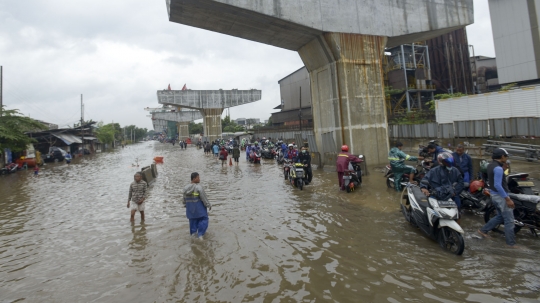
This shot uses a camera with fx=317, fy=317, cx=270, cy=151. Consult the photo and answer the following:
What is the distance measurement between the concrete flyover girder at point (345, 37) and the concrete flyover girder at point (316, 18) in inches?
1.6

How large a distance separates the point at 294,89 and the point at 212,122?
48.7 feet

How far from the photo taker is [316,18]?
13508 millimetres

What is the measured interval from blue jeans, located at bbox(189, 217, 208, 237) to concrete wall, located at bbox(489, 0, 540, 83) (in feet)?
107

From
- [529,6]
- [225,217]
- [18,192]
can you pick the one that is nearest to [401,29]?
[225,217]

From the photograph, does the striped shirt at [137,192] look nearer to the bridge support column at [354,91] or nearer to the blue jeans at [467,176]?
the blue jeans at [467,176]

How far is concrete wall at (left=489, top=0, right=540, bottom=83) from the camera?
87.5 feet

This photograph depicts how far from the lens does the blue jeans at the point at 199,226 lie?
5.79 m

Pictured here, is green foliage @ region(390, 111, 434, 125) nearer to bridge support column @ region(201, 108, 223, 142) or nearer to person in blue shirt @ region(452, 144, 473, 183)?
person in blue shirt @ region(452, 144, 473, 183)

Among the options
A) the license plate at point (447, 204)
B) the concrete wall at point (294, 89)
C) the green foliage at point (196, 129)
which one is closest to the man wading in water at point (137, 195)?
the license plate at point (447, 204)

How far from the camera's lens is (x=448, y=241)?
4602 millimetres

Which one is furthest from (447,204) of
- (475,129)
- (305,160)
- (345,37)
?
(475,129)

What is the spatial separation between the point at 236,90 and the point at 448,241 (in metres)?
52.1

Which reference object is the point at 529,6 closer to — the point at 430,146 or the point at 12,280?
the point at 430,146

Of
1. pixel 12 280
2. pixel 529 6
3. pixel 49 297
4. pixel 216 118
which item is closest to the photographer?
pixel 49 297
